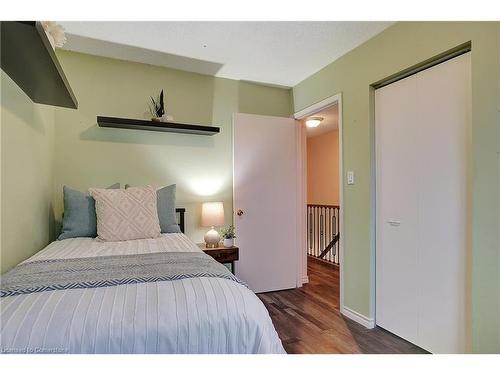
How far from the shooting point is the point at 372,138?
238 cm

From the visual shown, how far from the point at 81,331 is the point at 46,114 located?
2.07m

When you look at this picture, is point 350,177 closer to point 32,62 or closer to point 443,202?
point 443,202

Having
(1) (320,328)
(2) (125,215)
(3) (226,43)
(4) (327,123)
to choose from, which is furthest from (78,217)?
(4) (327,123)

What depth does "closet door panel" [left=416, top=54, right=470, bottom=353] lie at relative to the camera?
1.77 metres

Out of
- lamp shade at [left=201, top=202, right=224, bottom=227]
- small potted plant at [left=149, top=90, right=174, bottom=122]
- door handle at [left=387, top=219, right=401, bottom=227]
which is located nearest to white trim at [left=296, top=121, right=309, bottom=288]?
lamp shade at [left=201, top=202, right=224, bottom=227]

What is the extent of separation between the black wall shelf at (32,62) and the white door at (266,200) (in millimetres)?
1767

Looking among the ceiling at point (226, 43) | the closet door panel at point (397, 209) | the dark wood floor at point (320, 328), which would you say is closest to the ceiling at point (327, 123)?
the ceiling at point (226, 43)

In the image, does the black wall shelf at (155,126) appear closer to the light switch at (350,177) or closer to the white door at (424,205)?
the light switch at (350,177)

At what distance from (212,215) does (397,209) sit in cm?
165
